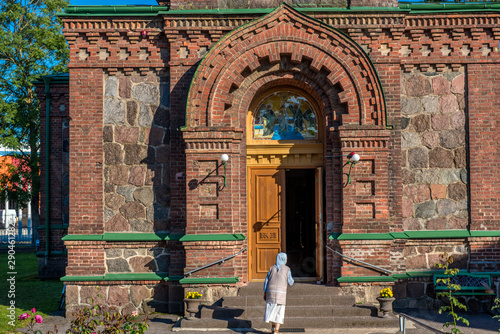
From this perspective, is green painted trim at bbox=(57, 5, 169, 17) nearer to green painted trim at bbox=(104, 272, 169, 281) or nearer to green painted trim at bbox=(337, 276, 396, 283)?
green painted trim at bbox=(104, 272, 169, 281)

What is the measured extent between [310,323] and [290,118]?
14.1 feet

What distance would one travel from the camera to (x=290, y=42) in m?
9.85

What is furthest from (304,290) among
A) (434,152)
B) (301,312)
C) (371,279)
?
(434,152)

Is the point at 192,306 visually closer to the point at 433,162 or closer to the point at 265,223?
the point at 265,223

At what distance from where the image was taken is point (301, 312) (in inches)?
357

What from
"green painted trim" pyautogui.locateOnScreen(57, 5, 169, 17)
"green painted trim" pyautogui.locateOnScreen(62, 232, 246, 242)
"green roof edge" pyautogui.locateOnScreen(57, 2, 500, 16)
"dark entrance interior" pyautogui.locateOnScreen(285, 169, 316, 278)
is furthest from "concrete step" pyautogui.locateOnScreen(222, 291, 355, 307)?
"green painted trim" pyautogui.locateOnScreen(57, 5, 169, 17)

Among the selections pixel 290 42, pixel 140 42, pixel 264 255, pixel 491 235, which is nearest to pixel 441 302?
pixel 491 235

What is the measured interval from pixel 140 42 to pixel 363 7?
4.70 meters

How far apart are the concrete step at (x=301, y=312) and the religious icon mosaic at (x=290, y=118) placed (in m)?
3.63

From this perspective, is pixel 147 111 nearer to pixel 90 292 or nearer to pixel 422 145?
pixel 90 292

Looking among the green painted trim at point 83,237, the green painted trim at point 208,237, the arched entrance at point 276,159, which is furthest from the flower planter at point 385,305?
the green painted trim at point 83,237

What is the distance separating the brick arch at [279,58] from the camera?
385 inches

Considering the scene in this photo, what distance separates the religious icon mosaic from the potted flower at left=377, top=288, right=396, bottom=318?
3.54m

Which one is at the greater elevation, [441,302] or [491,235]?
[491,235]
